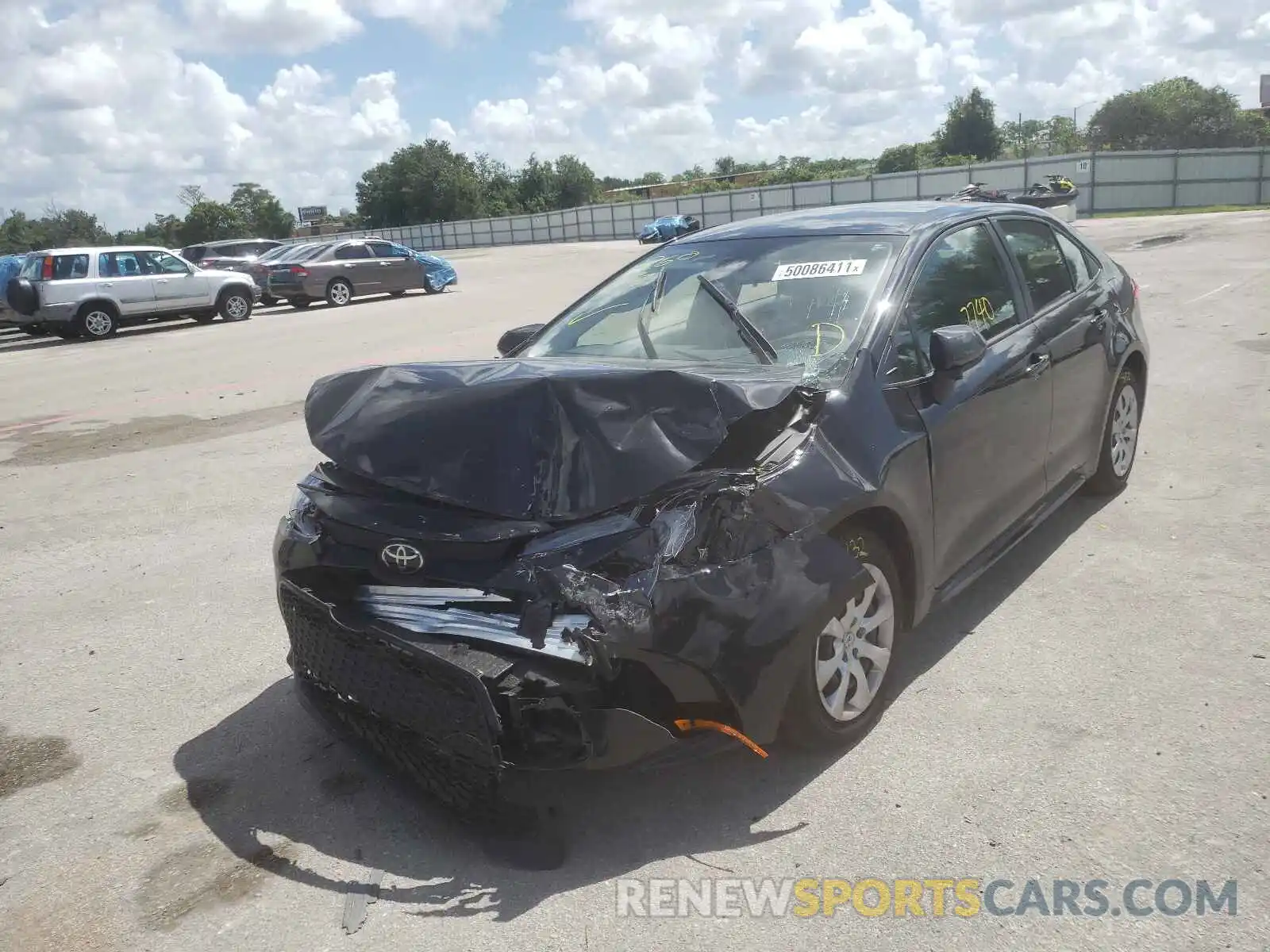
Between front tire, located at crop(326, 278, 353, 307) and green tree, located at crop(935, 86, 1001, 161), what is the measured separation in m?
69.6

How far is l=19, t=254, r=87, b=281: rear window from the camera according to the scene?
64.5 ft

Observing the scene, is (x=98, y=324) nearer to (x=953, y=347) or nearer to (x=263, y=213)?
(x=953, y=347)

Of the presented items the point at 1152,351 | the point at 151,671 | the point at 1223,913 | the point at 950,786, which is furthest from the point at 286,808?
the point at 1152,351

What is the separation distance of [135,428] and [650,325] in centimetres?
760

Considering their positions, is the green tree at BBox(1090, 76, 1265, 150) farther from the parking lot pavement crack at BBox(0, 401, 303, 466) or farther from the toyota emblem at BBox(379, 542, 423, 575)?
the toyota emblem at BBox(379, 542, 423, 575)

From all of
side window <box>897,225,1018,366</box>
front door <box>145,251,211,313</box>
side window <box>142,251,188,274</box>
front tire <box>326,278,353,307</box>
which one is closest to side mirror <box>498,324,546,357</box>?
side window <box>897,225,1018,366</box>

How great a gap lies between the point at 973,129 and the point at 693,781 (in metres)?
89.7

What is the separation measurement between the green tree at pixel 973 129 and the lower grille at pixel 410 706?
87793 mm

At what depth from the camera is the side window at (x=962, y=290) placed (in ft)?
13.3

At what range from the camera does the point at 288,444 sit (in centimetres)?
888

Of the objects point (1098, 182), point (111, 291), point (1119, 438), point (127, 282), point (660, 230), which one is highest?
point (1098, 182)

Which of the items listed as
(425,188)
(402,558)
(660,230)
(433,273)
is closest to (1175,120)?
(660,230)

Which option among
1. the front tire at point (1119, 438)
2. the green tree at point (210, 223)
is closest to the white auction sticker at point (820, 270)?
the front tire at point (1119, 438)

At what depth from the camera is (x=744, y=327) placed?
412 cm
